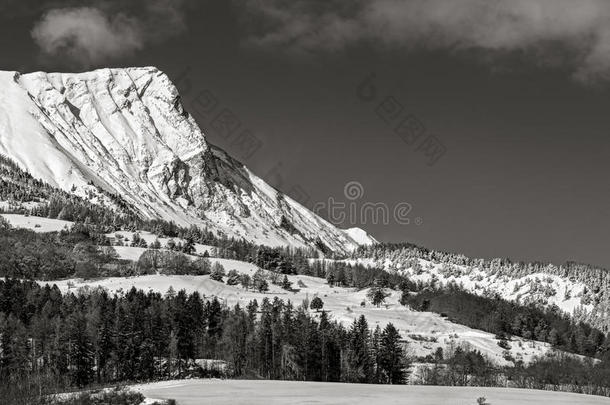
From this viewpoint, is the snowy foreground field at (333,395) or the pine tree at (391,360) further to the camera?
the pine tree at (391,360)

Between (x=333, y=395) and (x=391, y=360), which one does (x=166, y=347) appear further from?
(x=333, y=395)

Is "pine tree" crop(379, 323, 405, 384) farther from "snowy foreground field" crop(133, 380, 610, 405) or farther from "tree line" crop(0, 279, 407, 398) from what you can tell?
"snowy foreground field" crop(133, 380, 610, 405)

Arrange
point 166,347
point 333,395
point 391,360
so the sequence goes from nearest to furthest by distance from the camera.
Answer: point 333,395, point 166,347, point 391,360

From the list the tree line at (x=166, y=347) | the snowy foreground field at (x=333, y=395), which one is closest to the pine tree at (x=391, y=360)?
the tree line at (x=166, y=347)

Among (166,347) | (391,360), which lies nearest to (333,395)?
(391,360)

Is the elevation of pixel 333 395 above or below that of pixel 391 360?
above

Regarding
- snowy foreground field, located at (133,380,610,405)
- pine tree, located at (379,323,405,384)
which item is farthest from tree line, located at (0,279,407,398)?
snowy foreground field, located at (133,380,610,405)

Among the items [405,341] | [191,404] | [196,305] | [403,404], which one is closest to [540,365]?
[405,341]

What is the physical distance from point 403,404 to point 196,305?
338ft

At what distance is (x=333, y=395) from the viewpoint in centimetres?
7475

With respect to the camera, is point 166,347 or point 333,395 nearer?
point 333,395

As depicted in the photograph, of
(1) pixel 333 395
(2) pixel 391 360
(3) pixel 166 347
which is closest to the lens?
(1) pixel 333 395

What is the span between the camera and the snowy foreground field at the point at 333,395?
69188 millimetres

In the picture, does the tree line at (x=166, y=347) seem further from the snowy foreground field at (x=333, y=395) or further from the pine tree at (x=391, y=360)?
the snowy foreground field at (x=333, y=395)
